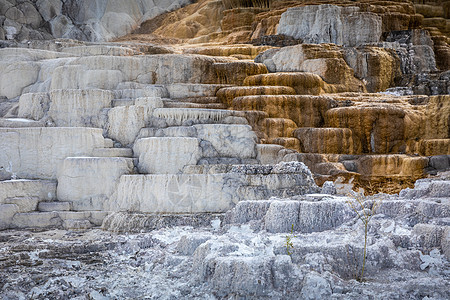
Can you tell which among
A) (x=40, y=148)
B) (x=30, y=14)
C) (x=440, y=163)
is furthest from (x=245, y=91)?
(x=30, y=14)

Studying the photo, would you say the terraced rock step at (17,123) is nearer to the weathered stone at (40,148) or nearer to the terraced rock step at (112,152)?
the weathered stone at (40,148)

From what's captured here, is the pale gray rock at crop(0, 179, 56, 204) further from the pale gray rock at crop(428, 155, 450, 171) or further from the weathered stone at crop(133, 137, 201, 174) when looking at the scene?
the pale gray rock at crop(428, 155, 450, 171)

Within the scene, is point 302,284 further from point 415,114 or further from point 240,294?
point 415,114

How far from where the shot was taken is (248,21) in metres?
26.2

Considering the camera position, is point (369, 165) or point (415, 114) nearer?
point (369, 165)

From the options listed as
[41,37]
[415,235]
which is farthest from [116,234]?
[41,37]

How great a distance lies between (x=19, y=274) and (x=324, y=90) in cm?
1163

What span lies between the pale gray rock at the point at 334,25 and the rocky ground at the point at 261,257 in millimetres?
12833

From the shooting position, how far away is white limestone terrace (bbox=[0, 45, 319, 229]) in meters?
10.2

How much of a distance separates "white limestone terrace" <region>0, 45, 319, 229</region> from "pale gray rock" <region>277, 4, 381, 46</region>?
29.1 ft

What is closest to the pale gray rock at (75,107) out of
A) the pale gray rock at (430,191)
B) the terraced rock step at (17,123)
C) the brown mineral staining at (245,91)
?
the terraced rock step at (17,123)

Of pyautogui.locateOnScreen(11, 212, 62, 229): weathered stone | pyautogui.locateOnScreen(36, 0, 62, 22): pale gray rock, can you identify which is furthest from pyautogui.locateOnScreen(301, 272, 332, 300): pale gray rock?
pyautogui.locateOnScreen(36, 0, 62, 22): pale gray rock

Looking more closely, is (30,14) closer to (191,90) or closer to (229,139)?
(191,90)

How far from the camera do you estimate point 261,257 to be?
6551 millimetres
